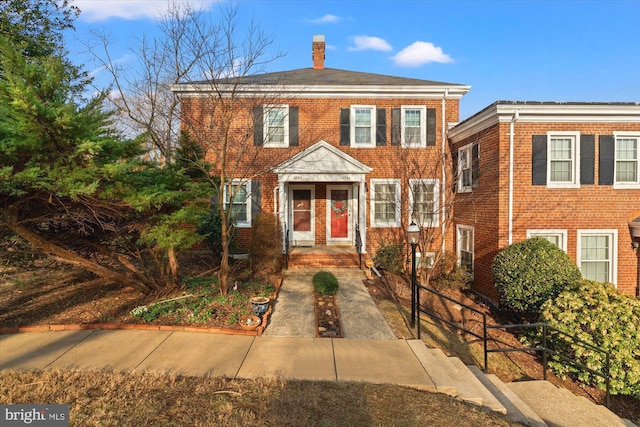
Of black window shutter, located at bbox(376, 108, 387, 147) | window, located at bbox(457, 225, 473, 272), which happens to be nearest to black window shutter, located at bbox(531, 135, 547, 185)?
window, located at bbox(457, 225, 473, 272)

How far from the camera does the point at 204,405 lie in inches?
139

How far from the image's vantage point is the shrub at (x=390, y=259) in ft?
37.1

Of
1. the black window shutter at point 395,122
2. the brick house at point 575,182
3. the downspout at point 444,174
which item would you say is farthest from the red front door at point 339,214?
the brick house at point 575,182

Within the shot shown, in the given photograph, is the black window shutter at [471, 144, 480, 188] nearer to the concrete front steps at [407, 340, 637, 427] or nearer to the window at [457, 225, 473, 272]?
the window at [457, 225, 473, 272]

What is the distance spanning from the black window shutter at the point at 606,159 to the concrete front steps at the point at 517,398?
7368 millimetres

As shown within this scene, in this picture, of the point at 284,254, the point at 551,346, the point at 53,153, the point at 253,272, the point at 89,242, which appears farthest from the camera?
the point at 284,254

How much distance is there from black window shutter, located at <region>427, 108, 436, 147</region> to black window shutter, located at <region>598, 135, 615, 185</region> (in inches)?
194

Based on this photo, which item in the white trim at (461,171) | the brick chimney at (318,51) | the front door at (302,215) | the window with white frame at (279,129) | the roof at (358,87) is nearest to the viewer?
the white trim at (461,171)

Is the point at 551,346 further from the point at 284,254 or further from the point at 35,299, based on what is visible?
the point at 35,299

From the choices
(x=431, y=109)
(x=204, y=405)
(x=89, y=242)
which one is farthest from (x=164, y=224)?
(x=431, y=109)

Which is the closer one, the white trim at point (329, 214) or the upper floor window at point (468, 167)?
the upper floor window at point (468, 167)

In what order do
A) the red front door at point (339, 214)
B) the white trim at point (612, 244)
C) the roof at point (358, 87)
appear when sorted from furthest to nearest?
the red front door at point (339, 214), the roof at point (358, 87), the white trim at point (612, 244)

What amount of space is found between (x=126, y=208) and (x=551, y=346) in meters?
9.08

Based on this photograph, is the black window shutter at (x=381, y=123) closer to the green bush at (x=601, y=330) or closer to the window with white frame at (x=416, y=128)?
the window with white frame at (x=416, y=128)
